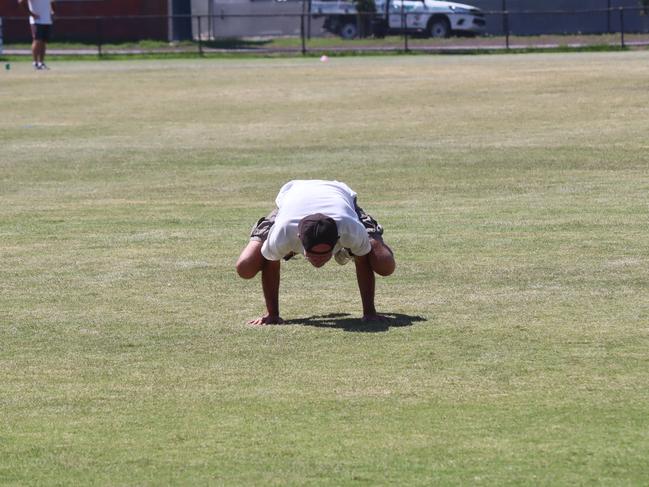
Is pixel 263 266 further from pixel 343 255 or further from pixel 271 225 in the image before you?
pixel 343 255

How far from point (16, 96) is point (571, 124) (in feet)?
40.7

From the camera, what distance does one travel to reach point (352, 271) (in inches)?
442

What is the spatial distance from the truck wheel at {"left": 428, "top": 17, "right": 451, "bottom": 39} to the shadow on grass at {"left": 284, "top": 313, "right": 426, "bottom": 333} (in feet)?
140

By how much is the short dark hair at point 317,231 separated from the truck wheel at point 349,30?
44682 mm

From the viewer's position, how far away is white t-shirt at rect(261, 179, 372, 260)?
835cm

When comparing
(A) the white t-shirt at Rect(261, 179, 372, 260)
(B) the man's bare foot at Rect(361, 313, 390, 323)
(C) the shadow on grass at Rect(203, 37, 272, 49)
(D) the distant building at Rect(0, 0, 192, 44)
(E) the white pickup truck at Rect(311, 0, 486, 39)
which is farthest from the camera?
(D) the distant building at Rect(0, 0, 192, 44)

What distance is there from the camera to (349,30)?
52.5 meters

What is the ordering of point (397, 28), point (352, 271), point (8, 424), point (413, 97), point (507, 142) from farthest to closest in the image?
point (397, 28), point (413, 97), point (507, 142), point (352, 271), point (8, 424)

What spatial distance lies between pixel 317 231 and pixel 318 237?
4cm

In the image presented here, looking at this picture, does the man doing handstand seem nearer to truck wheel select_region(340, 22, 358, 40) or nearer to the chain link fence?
the chain link fence

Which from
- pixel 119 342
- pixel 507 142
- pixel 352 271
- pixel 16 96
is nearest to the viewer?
pixel 119 342

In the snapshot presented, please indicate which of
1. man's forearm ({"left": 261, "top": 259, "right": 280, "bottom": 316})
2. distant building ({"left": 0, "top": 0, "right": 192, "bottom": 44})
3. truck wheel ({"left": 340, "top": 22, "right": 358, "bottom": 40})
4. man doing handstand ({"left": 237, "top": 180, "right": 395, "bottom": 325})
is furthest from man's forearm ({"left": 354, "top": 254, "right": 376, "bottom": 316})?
distant building ({"left": 0, "top": 0, "right": 192, "bottom": 44})

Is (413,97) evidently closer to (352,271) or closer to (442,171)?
(442,171)

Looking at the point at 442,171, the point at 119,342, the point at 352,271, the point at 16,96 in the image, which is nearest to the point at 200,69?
the point at 16,96
